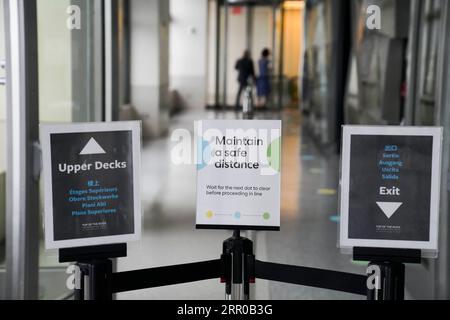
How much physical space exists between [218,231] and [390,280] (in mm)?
2498

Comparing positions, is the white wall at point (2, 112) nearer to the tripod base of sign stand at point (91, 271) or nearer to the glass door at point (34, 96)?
the glass door at point (34, 96)

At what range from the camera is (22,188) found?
2.84 metres

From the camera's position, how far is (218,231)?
434 cm

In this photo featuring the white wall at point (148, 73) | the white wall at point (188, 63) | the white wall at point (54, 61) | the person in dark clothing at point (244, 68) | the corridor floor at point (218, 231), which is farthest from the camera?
the person in dark clothing at point (244, 68)

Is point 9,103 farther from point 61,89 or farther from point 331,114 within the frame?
point 331,114

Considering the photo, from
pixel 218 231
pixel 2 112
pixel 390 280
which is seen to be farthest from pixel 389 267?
pixel 218 231

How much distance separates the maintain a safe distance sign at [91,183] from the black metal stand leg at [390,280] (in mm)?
715

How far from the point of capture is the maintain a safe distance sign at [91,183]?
1901 mm

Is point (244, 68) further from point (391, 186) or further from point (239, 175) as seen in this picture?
point (391, 186)

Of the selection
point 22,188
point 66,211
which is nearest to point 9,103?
point 22,188

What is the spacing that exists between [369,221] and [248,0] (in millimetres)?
15628

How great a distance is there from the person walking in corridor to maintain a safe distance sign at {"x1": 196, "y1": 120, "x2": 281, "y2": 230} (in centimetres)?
1511

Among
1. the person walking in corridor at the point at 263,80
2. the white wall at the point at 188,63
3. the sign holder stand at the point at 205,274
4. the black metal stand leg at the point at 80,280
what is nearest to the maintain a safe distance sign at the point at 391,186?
the sign holder stand at the point at 205,274
